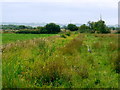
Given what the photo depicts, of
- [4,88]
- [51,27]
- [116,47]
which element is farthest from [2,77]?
[51,27]

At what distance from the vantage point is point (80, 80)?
379 centimetres

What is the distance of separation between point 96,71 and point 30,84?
6.94ft

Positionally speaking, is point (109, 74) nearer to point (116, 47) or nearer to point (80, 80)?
point (80, 80)

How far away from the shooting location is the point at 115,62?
516 centimetres

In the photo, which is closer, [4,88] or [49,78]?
[4,88]

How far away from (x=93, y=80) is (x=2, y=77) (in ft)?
7.13

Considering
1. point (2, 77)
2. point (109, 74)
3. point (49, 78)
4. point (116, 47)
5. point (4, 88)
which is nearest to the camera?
point (4, 88)

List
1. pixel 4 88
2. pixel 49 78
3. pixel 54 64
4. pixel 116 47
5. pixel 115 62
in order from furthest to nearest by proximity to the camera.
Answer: pixel 116 47, pixel 115 62, pixel 54 64, pixel 49 78, pixel 4 88

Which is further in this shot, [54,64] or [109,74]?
[109,74]

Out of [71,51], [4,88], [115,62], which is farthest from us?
[71,51]

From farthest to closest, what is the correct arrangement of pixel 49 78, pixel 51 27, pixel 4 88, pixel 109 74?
pixel 51 27
pixel 109 74
pixel 49 78
pixel 4 88

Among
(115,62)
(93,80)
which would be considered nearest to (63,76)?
(93,80)

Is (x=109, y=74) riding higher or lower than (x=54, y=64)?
lower

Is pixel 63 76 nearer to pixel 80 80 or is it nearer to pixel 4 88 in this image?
pixel 80 80
